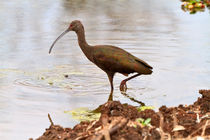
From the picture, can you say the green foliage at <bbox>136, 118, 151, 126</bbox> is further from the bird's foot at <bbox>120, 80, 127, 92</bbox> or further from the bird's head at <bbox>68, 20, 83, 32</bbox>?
the bird's head at <bbox>68, 20, 83, 32</bbox>

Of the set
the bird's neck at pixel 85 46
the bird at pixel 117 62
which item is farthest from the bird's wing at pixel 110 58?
the bird's neck at pixel 85 46

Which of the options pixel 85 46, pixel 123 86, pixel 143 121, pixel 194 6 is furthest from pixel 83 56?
pixel 194 6

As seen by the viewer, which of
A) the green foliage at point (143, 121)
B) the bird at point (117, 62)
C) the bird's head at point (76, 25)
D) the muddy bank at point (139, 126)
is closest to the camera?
the muddy bank at point (139, 126)

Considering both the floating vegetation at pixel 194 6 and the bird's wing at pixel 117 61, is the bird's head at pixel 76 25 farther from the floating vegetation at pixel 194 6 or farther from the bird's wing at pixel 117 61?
the floating vegetation at pixel 194 6

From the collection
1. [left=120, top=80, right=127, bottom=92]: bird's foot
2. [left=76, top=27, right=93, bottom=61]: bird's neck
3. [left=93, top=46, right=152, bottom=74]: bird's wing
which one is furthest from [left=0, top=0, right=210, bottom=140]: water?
[left=76, top=27, right=93, bottom=61]: bird's neck

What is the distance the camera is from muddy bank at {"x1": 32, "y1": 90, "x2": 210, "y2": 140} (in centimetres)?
542

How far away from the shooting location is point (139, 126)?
5.78 metres

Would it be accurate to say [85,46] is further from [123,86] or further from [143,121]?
[143,121]

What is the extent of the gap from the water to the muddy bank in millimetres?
959

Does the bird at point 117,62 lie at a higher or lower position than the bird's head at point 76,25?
lower

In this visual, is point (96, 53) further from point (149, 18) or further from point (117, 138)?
point (149, 18)

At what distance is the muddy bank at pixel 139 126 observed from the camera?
542cm

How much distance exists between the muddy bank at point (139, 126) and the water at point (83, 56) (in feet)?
3.15

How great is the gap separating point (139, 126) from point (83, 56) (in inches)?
228
